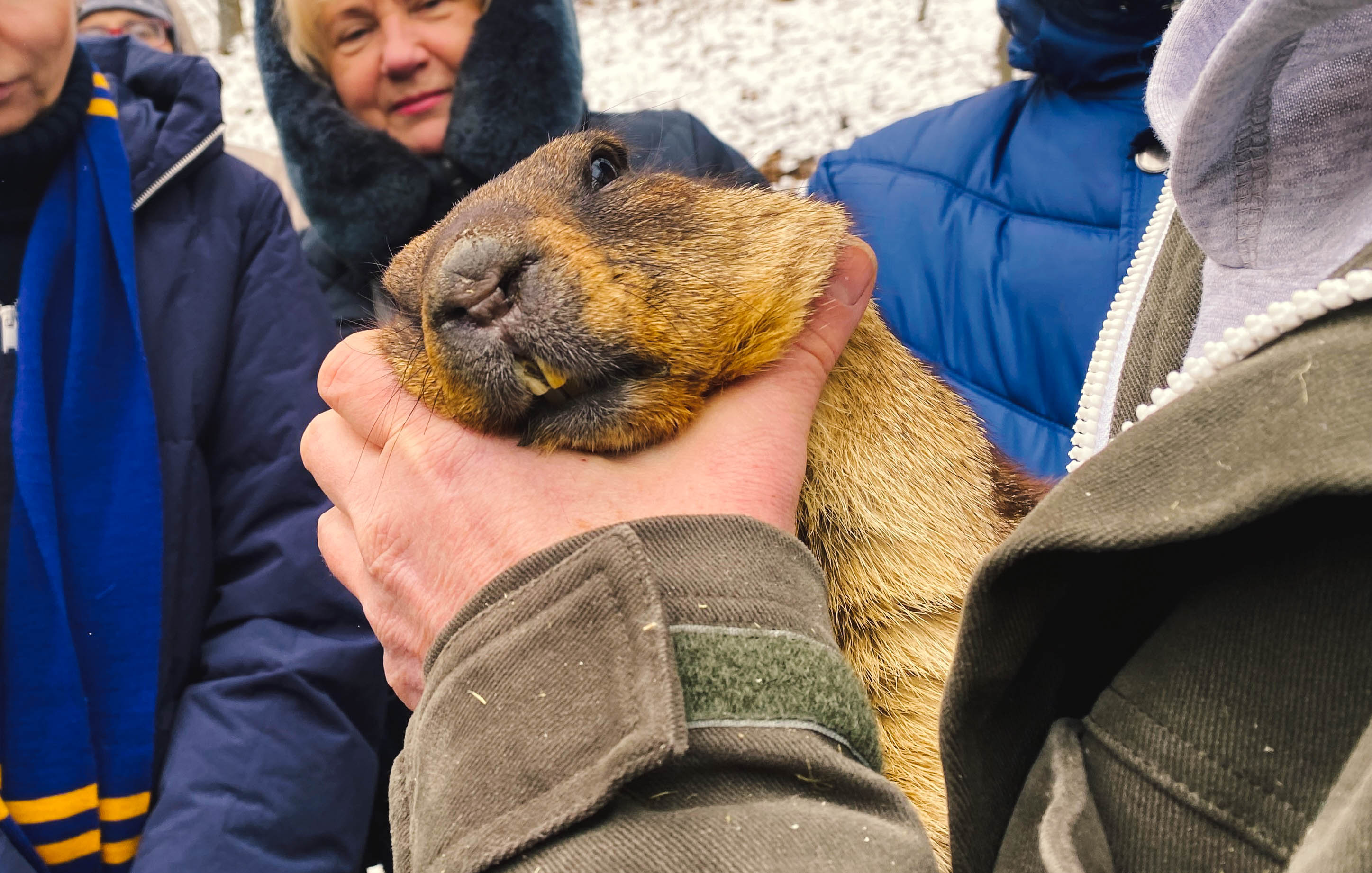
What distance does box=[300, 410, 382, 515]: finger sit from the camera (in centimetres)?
211

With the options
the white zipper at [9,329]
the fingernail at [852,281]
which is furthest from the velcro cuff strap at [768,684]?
the white zipper at [9,329]

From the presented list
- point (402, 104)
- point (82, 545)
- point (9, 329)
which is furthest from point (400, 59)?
point (82, 545)

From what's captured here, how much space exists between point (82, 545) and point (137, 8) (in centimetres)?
521

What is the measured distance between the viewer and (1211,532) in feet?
2.84

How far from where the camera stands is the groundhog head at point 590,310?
1.91 meters

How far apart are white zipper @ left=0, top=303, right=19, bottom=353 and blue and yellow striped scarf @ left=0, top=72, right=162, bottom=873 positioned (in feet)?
0.20

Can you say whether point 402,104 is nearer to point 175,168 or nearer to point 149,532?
point 175,168

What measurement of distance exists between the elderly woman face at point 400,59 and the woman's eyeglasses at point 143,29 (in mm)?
2806

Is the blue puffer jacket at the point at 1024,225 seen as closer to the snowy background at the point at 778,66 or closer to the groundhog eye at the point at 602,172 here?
the groundhog eye at the point at 602,172

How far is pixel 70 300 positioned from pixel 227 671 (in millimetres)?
1424

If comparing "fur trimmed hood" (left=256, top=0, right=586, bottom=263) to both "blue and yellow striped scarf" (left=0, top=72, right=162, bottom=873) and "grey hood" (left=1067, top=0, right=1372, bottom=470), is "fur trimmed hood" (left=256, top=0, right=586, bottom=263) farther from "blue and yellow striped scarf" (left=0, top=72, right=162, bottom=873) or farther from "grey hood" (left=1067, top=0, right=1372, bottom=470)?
"grey hood" (left=1067, top=0, right=1372, bottom=470)

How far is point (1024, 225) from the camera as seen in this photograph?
3.36 metres

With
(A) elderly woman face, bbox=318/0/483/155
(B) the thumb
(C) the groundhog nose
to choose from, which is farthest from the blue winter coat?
(B) the thumb

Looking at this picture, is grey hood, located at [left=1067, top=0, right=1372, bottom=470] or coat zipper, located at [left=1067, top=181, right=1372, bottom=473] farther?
grey hood, located at [left=1067, top=0, right=1372, bottom=470]
